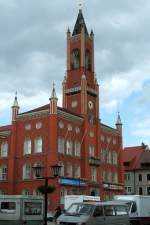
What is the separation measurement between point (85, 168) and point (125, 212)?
46.4 metres

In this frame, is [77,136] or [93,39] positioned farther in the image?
[93,39]

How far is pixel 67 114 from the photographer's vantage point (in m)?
68.4

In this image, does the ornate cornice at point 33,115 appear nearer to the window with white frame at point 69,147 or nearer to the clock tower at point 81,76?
the window with white frame at point 69,147

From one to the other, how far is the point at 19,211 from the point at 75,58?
54.3 metres

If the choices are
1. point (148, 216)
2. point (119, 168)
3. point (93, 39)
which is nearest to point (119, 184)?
point (119, 168)

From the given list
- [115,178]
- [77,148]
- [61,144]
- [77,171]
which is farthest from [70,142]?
[115,178]

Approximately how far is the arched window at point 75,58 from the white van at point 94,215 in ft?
189

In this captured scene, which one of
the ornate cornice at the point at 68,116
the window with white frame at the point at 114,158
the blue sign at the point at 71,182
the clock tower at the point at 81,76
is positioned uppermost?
the clock tower at the point at 81,76

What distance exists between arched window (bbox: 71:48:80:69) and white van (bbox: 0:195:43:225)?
51718mm

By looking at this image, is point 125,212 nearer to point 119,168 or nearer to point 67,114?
point 67,114

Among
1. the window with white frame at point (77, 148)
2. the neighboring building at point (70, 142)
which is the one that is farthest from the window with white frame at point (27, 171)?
the window with white frame at point (77, 148)

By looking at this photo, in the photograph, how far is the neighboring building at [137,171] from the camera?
9050cm

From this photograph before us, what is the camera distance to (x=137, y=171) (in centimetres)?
9219

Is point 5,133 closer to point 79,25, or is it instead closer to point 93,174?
point 93,174
